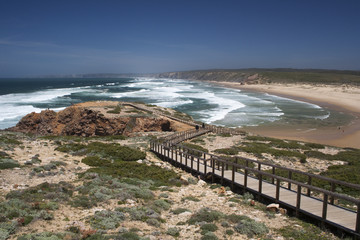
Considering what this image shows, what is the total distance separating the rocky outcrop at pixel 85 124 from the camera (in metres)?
28.1

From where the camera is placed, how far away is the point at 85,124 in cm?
2892

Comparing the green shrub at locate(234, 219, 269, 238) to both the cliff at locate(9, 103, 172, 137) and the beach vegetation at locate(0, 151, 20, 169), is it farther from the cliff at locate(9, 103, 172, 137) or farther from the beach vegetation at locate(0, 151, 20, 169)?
the cliff at locate(9, 103, 172, 137)

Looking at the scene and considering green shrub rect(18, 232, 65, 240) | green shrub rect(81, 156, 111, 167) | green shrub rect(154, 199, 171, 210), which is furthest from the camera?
green shrub rect(81, 156, 111, 167)

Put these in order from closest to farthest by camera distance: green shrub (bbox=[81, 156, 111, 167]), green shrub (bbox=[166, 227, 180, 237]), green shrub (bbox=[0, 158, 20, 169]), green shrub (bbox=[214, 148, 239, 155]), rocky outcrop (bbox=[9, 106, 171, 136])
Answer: green shrub (bbox=[166, 227, 180, 237]) < green shrub (bbox=[0, 158, 20, 169]) < green shrub (bbox=[81, 156, 111, 167]) < green shrub (bbox=[214, 148, 239, 155]) < rocky outcrop (bbox=[9, 106, 171, 136])

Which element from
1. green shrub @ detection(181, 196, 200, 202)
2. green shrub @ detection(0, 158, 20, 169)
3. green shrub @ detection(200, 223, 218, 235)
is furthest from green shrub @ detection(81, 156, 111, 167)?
green shrub @ detection(200, 223, 218, 235)

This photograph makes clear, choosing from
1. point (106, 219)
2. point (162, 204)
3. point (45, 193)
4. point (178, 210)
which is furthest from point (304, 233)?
point (45, 193)

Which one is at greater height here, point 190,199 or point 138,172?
point 190,199

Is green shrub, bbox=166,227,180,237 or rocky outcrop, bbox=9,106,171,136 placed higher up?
green shrub, bbox=166,227,180,237

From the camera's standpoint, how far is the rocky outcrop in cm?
2806

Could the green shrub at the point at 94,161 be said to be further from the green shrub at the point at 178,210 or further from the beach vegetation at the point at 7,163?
the green shrub at the point at 178,210

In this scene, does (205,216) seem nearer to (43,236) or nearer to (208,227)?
(208,227)

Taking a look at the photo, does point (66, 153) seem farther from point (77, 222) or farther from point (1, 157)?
point (77, 222)

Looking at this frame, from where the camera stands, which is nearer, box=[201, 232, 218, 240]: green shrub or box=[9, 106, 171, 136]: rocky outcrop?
box=[201, 232, 218, 240]: green shrub

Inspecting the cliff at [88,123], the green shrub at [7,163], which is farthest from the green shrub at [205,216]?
the cliff at [88,123]
